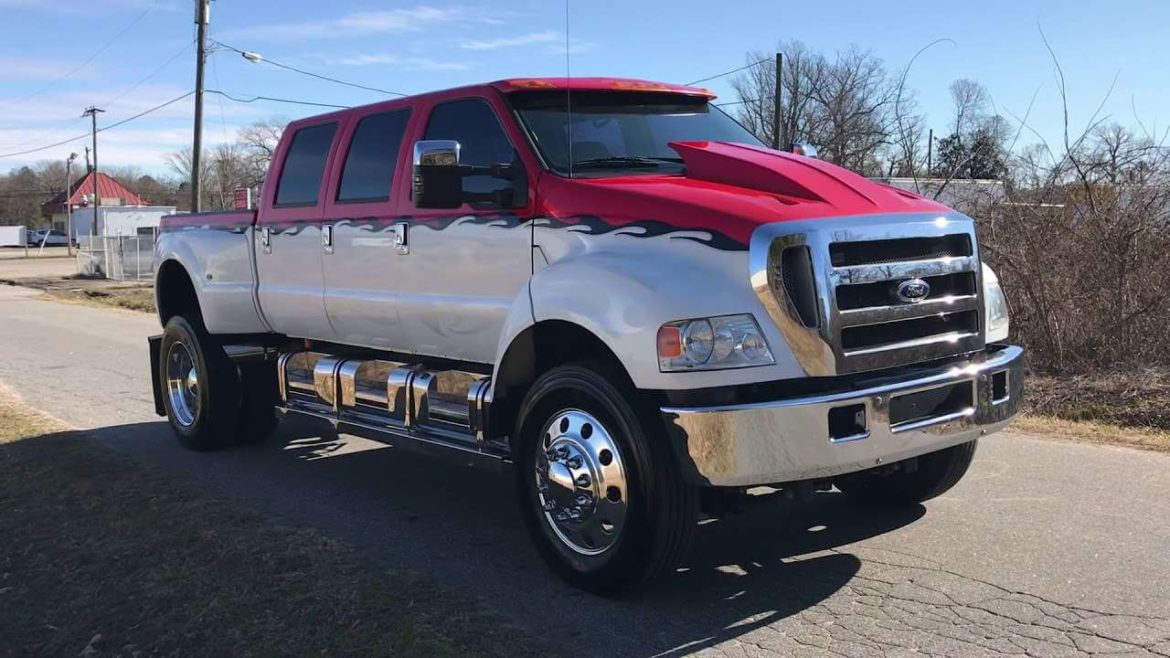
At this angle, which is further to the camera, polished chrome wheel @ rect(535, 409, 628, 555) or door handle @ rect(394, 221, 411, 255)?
door handle @ rect(394, 221, 411, 255)

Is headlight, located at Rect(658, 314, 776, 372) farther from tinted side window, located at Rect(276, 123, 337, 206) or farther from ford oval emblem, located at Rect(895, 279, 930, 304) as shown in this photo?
tinted side window, located at Rect(276, 123, 337, 206)

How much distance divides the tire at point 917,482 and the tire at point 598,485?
53.1 inches

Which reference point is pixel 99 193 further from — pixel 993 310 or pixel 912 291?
pixel 912 291

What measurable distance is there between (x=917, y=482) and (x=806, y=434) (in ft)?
6.14

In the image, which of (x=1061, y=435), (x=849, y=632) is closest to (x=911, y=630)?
(x=849, y=632)

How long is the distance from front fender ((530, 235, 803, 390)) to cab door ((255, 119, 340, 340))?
2.51 metres

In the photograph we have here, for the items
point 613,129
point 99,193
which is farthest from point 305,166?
point 99,193

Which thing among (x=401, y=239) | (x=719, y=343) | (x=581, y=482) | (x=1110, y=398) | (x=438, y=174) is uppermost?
(x=438, y=174)

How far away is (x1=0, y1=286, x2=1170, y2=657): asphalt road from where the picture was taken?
3936 mm

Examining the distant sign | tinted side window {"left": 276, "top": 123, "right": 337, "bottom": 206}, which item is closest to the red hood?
tinted side window {"left": 276, "top": 123, "right": 337, "bottom": 206}

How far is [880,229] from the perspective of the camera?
418 centimetres

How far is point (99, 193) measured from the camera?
98.8 metres

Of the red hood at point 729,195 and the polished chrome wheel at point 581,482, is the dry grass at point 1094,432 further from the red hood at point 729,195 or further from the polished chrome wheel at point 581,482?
the polished chrome wheel at point 581,482

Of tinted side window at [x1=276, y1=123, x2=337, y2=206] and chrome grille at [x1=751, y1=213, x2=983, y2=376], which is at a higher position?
tinted side window at [x1=276, y1=123, x2=337, y2=206]
